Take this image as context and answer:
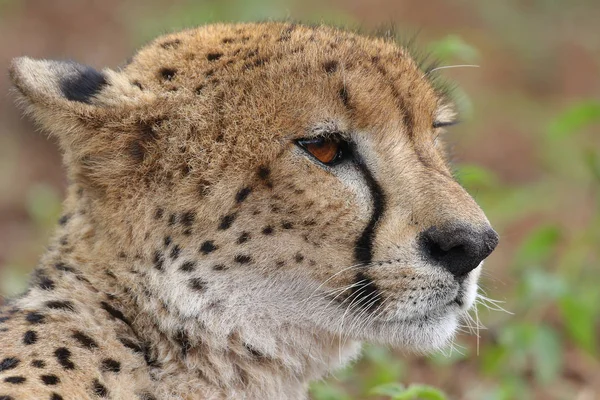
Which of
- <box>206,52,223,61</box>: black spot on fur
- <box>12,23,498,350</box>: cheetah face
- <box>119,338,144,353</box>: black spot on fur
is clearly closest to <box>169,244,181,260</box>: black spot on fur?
<box>12,23,498,350</box>: cheetah face

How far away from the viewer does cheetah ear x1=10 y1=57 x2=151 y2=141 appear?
8.77 ft

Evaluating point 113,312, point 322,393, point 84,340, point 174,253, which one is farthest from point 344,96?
point 322,393

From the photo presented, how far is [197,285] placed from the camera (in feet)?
8.88

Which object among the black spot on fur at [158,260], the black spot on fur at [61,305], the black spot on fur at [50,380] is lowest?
the black spot on fur at [50,380]

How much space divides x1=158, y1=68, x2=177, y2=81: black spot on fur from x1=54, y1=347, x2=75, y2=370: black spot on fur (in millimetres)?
839

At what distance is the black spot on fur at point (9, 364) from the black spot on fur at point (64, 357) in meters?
0.10

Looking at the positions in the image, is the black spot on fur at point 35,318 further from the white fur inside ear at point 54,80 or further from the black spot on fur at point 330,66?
the black spot on fur at point 330,66

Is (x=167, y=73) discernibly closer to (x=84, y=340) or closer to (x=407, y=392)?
(x=84, y=340)

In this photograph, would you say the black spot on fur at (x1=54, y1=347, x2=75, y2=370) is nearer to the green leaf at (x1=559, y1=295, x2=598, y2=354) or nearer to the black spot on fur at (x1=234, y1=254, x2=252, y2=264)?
the black spot on fur at (x1=234, y1=254, x2=252, y2=264)

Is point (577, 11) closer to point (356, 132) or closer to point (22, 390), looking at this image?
point (356, 132)

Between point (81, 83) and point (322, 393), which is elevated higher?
point (81, 83)

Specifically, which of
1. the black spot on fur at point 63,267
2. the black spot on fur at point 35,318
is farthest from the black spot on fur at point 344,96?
the black spot on fur at point 35,318

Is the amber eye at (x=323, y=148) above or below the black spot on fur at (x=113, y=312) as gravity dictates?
above

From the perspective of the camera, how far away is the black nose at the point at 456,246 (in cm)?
264
